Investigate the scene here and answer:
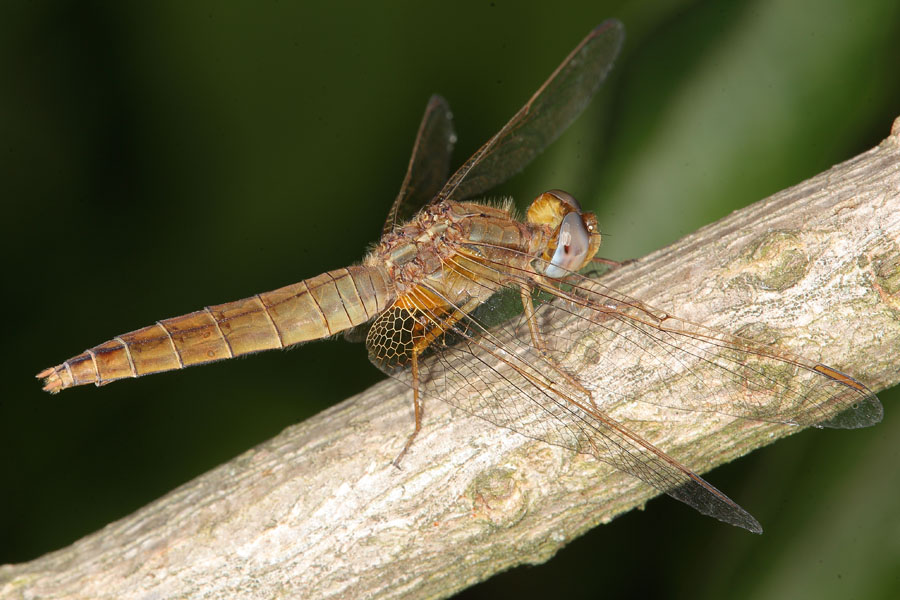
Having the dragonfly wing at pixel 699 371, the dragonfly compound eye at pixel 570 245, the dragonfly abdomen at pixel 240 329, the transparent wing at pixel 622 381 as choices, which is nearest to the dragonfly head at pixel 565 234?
the dragonfly compound eye at pixel 570 245

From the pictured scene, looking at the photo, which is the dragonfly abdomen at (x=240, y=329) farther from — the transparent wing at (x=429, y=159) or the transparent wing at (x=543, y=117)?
the transparent wing at (x=543, y=117)

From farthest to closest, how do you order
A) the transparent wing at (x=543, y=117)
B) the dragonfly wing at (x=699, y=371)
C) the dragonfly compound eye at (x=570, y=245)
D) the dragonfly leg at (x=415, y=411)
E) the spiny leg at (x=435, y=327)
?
1. the transparent wing at (x=543, y=117)
2. the dragonfly compound eye at (x=570, y=245)
3. the spiny leg at (x=435, y=327)
4. the dragonfly leg at (x=415, y=411)
5. the dragonfly wing at (x=699, y=371)

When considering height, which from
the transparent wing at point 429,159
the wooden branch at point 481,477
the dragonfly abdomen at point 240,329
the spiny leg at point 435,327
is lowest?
the wooden branch at point 481,477

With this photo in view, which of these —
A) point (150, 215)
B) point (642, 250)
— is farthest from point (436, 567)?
point (150, 215)

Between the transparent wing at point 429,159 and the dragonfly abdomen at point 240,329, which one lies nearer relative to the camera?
the dragonfly abdomen at point 240,329

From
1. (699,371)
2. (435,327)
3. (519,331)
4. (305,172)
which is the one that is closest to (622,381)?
(699,371)

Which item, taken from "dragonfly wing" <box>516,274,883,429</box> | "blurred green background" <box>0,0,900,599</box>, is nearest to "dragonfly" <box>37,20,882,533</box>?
"dragonfly wing" <box>516,274,883,429</box>
